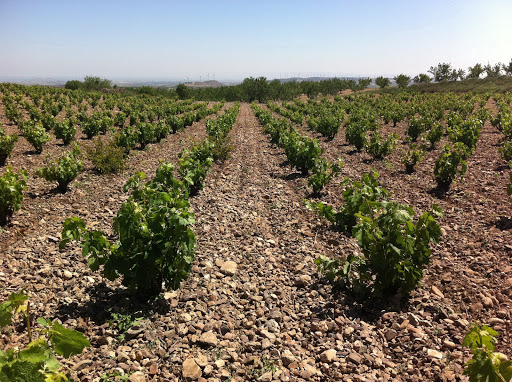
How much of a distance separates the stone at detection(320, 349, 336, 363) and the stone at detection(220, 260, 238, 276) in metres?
2.29

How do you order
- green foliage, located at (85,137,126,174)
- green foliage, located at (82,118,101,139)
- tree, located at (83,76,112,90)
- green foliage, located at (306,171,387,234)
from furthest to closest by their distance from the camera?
tree, located at (83,76,112,90)
green foliage, located at (82,118,101,139)
green foliage, located at (85,137,126,174)
green foliage, located at (306,171,387,234)

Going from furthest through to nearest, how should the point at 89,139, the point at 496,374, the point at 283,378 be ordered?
the point at 89,139
the point at 283,378
the point at 496,374

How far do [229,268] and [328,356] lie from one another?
8.35 ft

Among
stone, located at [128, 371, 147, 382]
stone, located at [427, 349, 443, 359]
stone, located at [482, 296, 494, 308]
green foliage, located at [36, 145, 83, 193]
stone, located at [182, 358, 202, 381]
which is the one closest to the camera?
stone, located at [128, 371, 147, 382]

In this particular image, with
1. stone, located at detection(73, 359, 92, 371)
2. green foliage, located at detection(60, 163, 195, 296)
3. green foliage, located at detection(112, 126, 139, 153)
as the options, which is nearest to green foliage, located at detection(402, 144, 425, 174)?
green foliage, located at detection(60, 163, 195, 296)

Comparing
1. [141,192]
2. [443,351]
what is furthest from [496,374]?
[141,192]

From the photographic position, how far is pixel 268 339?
415 centimetres

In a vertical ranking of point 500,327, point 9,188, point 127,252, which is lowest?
point 500,327

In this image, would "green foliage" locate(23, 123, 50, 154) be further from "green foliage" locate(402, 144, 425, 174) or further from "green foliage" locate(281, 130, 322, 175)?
"green foliage" locate(402, 144, 425, 174)

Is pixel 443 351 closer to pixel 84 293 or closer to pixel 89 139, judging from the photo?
pixel 84 293

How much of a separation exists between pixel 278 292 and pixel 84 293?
3065 mm

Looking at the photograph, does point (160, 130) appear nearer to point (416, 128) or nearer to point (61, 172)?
point (61, 172)

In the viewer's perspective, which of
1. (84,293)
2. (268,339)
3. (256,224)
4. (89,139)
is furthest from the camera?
(89,139)

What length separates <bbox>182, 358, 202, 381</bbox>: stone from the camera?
136 inches
